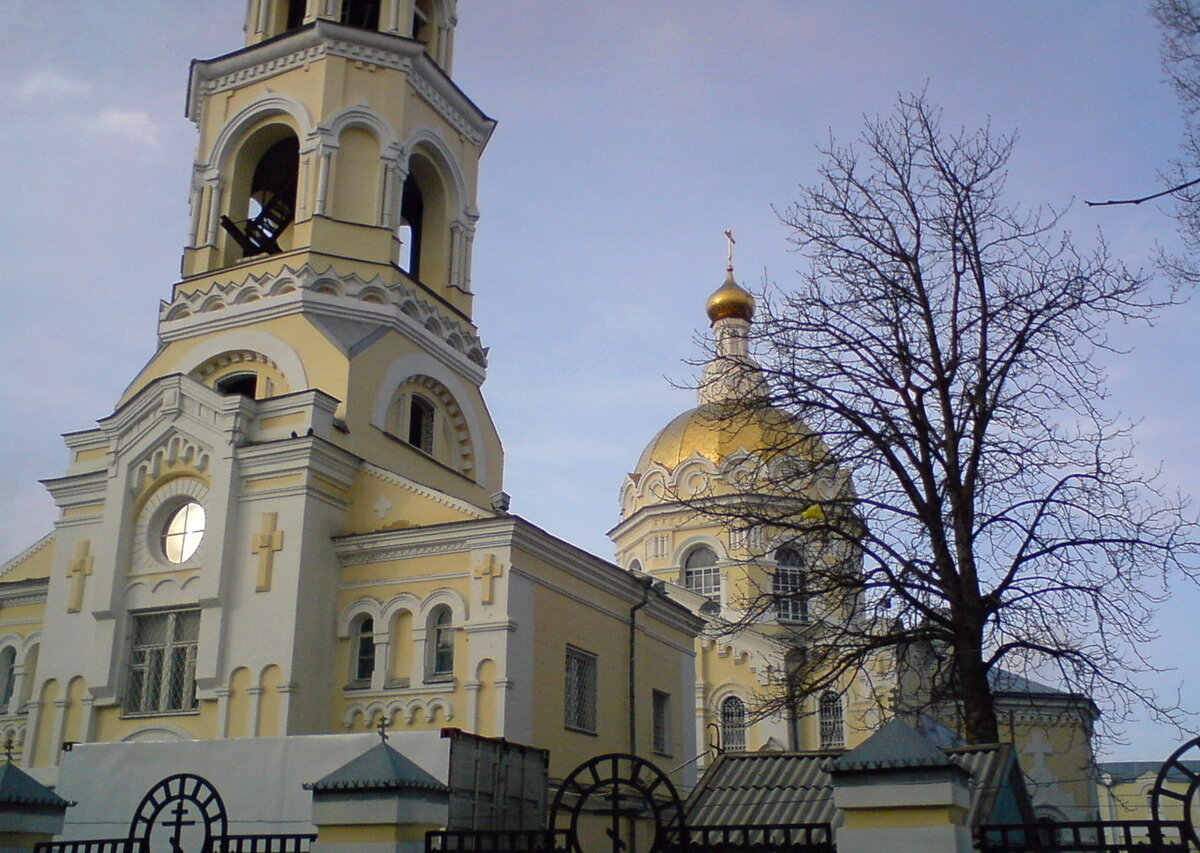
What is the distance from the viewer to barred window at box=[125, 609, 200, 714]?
18.2 m

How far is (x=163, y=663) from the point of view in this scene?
18.5 m

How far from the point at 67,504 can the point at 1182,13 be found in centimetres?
1775

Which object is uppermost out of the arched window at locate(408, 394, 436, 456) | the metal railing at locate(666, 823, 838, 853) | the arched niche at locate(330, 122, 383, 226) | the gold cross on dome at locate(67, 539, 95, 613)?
the arched niche at locate(330, 122, 383, 226)

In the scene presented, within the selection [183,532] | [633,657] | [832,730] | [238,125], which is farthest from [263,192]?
[832,730]

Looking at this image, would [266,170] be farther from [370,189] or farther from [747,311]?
[747,311]

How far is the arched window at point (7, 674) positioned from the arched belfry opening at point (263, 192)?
784 centimetres

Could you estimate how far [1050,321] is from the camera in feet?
43.6

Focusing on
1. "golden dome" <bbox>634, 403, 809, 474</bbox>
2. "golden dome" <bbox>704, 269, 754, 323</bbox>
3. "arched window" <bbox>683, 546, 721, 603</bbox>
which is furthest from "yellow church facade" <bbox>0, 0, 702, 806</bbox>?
"golden dome" <bbox>704, 269, 754, 323</bbox>

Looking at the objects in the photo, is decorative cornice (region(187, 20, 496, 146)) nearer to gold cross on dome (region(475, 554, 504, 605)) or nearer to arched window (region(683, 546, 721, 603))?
gold cross on dome (region(475, 554, 504, 605))

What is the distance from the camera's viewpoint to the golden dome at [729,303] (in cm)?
4234

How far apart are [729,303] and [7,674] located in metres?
27.2

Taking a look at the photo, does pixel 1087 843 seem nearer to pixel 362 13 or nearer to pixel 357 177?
pixel 357 177

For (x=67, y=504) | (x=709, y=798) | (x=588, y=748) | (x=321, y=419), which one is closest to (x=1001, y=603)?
(x=709, y=798)

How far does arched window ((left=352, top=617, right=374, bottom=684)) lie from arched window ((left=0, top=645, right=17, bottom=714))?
22.0 feet
